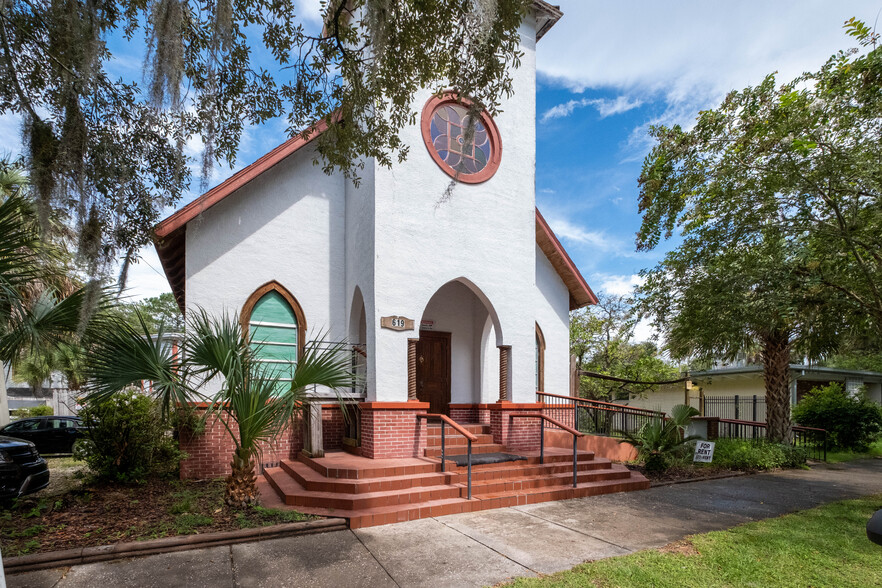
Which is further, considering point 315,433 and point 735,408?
point 735,408

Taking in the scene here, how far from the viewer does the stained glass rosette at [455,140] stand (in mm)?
10617

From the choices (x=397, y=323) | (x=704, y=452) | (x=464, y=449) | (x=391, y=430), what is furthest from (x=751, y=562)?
(x=704, y=452)

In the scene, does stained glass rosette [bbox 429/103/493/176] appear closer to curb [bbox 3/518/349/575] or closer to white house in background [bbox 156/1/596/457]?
white house in background [bbox 156/1/596/457]

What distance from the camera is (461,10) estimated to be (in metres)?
5.54

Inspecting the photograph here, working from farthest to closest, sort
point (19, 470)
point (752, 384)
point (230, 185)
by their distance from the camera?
point (752, 384)
point (230, 185)
point (19, 470)

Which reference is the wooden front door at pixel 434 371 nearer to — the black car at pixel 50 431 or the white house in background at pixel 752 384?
the white house in background at pixel 752 384

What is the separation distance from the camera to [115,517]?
6703 millimetres

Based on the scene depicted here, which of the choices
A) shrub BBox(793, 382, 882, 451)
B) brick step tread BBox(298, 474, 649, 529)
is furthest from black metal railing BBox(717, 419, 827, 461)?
brick step tread BBox(298, 474, 649, 529)

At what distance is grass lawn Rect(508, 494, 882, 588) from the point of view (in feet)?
15.8

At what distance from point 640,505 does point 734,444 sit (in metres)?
6.07

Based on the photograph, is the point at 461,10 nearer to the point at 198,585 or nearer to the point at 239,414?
the point at 239,414

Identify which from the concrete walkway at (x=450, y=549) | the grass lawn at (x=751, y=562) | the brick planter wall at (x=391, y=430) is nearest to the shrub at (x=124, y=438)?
the brick planter wall at (x=391, y=430)

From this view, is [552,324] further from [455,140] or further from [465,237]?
[455,140]

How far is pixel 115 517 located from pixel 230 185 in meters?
5.96
